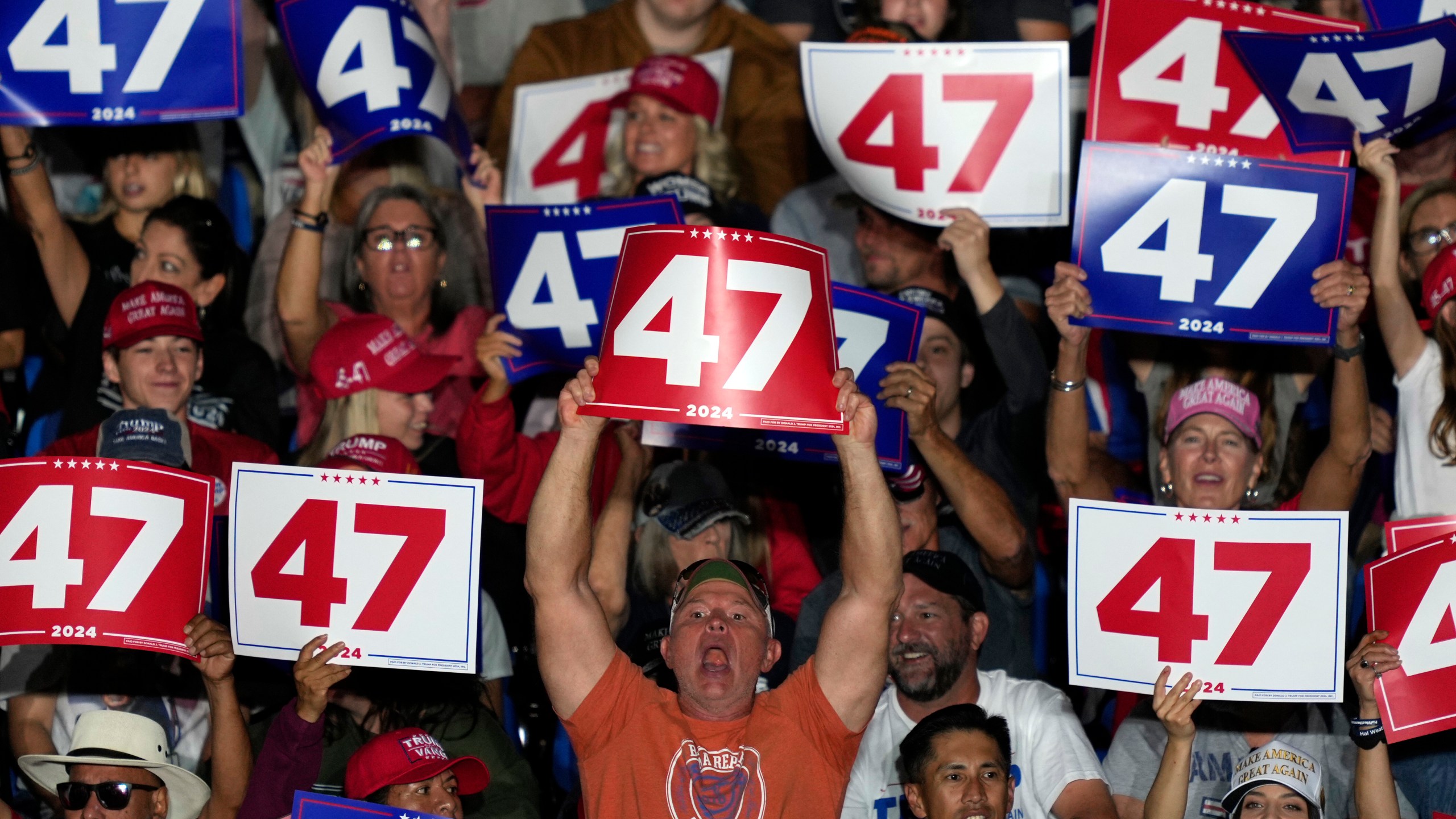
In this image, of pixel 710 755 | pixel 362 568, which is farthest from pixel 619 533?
pixel 710 755

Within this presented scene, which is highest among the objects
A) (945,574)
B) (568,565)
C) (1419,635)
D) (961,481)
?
(961,481)

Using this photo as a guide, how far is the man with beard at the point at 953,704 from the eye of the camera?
17.8ft

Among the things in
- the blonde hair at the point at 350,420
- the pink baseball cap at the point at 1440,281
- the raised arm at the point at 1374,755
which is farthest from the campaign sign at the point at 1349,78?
the blonde hair at the point at 350,420

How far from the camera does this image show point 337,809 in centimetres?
482

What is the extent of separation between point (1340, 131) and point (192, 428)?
3.90 metres

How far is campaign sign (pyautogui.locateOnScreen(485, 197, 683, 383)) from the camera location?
6328 mm

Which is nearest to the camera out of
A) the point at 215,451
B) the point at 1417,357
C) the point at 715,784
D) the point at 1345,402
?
the point at 715,784

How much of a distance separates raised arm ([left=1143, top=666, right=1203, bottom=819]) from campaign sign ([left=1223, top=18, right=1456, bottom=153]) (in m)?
2.03

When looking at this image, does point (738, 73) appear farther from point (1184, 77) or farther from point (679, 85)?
point (1184, 77)

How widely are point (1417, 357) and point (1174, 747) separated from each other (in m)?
1.67

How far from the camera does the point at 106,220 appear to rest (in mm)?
7273

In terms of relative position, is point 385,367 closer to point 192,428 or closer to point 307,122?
point 192,428

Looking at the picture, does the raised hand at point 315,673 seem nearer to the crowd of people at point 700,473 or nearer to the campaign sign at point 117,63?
the crowd of people at point 700,473

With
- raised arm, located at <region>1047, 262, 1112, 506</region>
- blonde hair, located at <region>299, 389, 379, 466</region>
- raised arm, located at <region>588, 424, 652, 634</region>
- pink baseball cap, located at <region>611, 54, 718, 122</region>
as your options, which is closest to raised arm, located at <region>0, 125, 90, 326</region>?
blonde hair, located at <region>299, 389, 379, 466</region>
